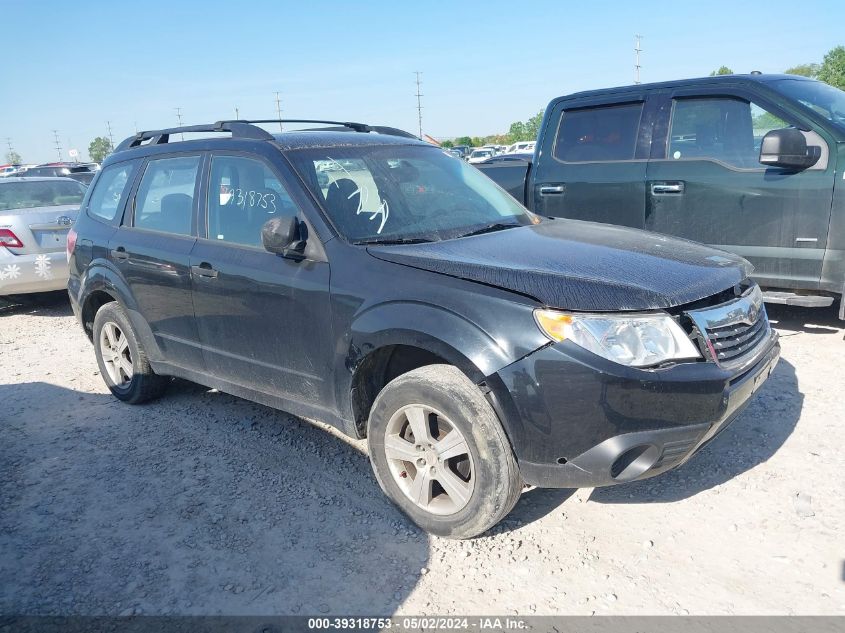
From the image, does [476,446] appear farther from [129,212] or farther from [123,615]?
[129,212]

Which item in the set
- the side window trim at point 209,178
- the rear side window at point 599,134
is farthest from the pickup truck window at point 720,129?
the side window trim at point 209,178

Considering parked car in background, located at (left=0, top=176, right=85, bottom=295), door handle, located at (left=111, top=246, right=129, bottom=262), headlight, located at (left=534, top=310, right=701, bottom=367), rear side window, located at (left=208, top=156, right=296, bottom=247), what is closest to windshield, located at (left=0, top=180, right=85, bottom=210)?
parked car in background, located at (left=0, top=176, right=85, bottom=295)

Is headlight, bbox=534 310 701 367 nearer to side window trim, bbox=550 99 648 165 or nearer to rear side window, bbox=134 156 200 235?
rear side window, bbox=134 156 200 235

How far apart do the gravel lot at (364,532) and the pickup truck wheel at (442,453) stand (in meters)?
0.16

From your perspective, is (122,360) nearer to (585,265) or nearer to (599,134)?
(585,265)

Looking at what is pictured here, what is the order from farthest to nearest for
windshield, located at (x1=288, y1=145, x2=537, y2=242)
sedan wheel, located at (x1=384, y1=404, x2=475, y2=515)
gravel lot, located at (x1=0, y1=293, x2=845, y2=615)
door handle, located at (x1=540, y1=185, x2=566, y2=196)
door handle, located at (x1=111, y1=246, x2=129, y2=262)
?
door handle, located at (x1=540, y1=185, x2=566, y2=196)
door handle, located at (x1=111, y1=246, x2=129, y2=262)
windshield, located at (x1=288, y1=145, x2=537, y2=242)
sedan wheel, located at (x1=384, y1=404, x2=475, y2=515)
gravel lot, located at (x1=0, y1=293, x2=845, y2=615)

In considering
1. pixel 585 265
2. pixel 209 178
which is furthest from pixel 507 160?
pixel 585 265

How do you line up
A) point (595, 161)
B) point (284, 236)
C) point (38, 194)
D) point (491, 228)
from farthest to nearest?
point (38, 194)
point (595, 161)
point (491, 228)
point (284, 236)

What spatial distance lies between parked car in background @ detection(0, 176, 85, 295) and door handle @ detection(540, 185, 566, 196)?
213 inches

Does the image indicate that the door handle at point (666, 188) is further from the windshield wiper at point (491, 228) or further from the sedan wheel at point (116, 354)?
the sedan wheel at point (116, 354)

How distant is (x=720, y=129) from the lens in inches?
222

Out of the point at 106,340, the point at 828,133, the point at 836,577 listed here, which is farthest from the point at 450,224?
the point at 828,133

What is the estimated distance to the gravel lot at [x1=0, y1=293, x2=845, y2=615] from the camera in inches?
106

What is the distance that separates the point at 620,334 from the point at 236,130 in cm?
269
